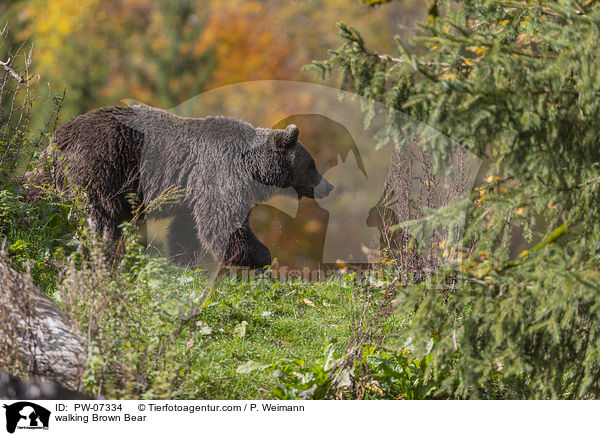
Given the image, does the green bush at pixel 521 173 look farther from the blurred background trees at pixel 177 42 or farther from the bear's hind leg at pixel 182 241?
the blurred background trees at pixel 177 42

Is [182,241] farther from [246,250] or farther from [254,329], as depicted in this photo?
[254,329]

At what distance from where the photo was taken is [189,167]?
5.23 m

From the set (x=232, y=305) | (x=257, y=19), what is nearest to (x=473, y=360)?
(x=232, y=305)

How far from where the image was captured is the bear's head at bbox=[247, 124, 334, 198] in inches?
214

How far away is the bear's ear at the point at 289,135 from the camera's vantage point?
5.38 meters

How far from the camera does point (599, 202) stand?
2.39 m
